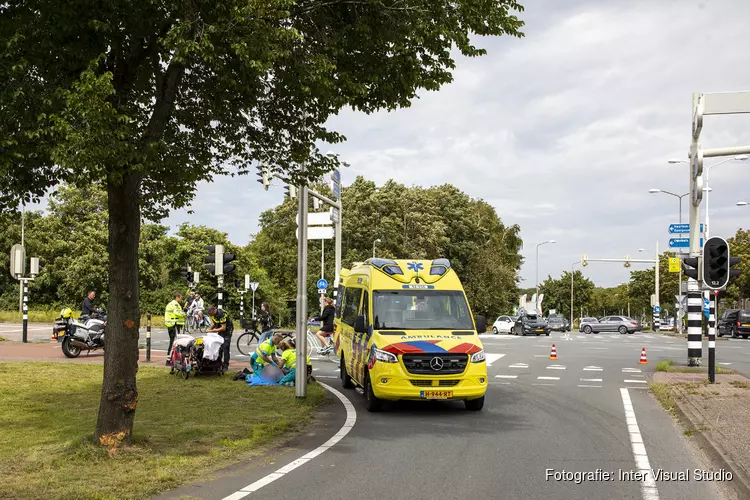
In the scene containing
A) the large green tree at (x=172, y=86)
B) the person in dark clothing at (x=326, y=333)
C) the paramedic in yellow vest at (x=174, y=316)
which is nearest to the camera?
the large green tree at (x=172, y=86)

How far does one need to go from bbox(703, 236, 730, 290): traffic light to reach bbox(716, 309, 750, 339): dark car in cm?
3767

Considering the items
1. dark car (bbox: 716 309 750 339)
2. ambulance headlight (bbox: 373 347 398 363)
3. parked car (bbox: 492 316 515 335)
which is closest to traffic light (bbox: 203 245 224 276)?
ambulance headlight (bbox: 373 347 398 363)

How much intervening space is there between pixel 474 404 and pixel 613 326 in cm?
5461

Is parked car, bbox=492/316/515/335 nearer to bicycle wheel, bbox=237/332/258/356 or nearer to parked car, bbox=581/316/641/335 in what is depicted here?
parked car, bbox=581/316/641/335

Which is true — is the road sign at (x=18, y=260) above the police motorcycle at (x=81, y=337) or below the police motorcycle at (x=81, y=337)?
above

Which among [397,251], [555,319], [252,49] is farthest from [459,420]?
[555,319]

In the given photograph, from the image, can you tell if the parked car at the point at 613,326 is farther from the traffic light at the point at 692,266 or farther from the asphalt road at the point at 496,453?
the asphalt road at the point at 496,453

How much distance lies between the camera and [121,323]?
344 inches

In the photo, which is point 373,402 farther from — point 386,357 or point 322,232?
point 322,232

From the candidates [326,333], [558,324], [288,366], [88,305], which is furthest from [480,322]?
[558,324]

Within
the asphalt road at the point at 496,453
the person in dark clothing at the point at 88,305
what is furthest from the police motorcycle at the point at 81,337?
the asphalt road at the point at 496,453

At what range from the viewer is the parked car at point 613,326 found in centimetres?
6294

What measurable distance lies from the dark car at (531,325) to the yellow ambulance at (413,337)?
40453mm

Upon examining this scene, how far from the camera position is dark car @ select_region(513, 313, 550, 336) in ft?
176
